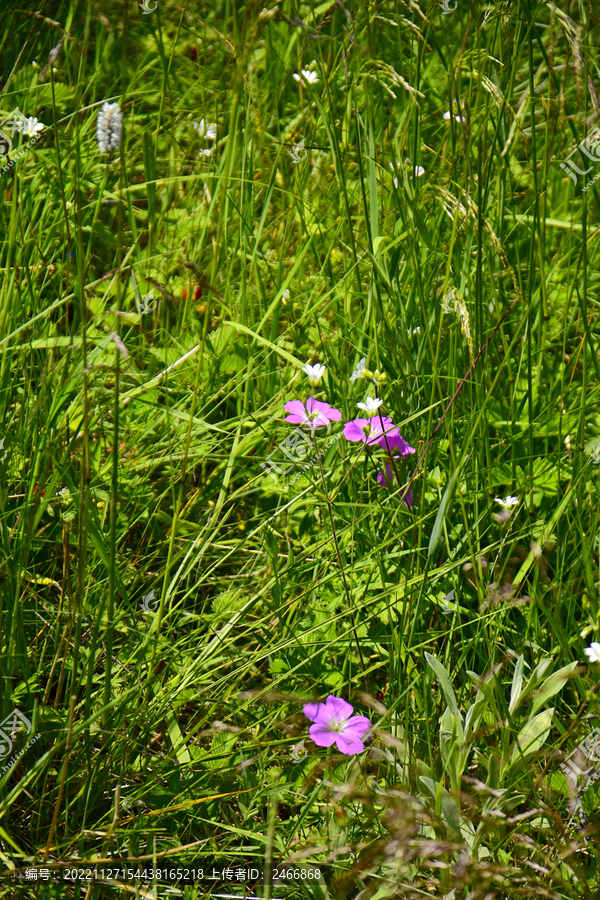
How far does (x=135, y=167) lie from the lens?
2447mm

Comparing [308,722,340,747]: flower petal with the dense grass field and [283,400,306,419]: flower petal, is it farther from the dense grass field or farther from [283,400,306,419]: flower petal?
[283,400,306,419]: flower petal

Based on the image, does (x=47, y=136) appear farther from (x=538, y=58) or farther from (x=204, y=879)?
(x=204, y=879)

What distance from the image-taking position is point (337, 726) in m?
1.11

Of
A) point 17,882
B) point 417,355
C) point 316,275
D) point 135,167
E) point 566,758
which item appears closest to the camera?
point 17,882

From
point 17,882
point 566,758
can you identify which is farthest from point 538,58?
point 17,882

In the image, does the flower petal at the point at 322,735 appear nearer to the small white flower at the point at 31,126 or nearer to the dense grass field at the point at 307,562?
the dense grass field at the point at 307,562

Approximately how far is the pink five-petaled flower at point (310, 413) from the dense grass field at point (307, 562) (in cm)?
1

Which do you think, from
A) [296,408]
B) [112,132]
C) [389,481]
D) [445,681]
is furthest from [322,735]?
[112,132]

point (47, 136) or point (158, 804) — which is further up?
point (47, 136)

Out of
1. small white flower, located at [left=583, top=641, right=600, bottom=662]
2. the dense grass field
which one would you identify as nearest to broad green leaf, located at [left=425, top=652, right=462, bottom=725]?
the dense grass field

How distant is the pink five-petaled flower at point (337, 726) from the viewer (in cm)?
108

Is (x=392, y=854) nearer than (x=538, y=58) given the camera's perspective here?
Yes

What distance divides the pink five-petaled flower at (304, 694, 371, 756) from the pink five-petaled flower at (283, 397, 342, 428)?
0.51 m

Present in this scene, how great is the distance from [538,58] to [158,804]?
9.93ft
